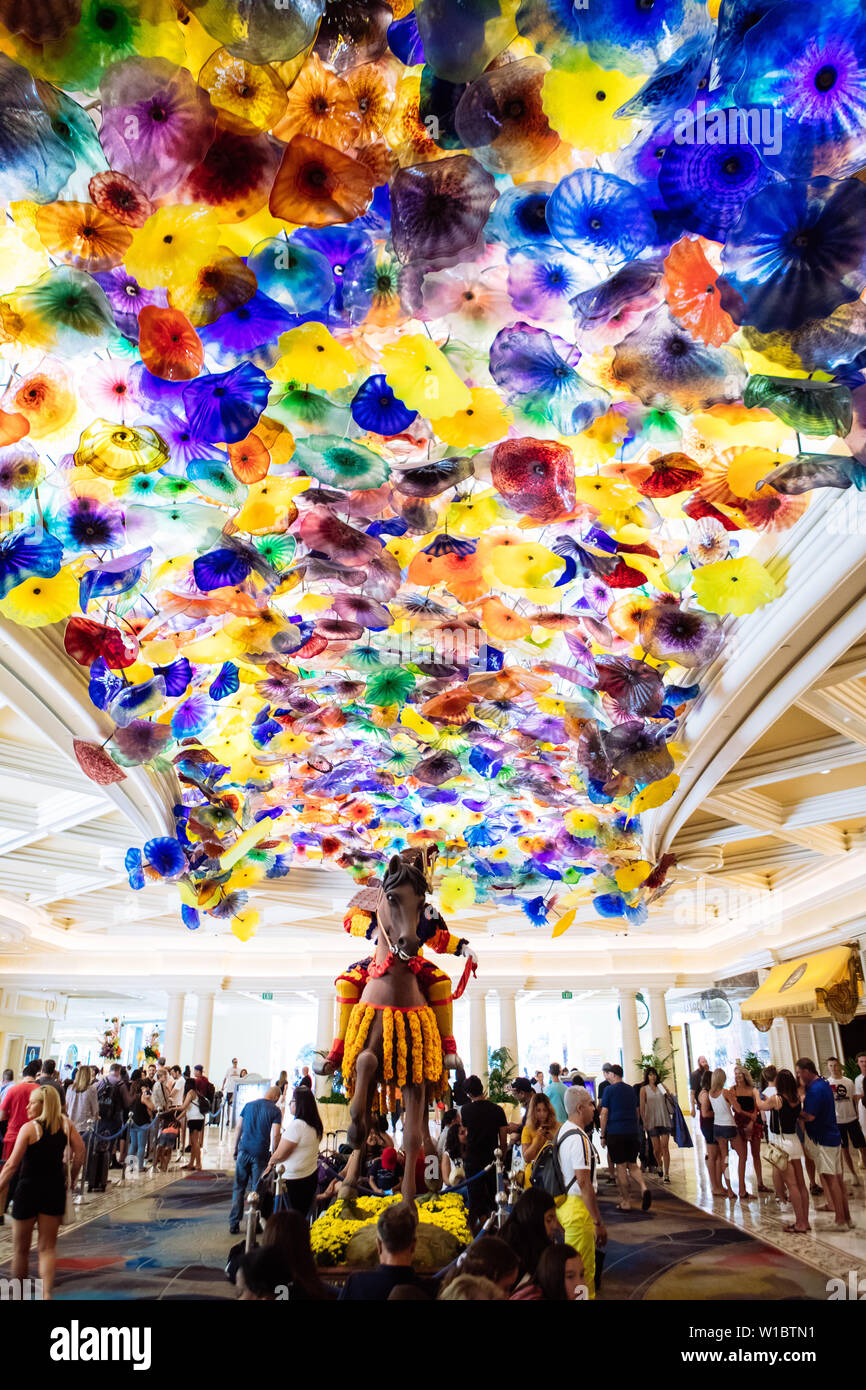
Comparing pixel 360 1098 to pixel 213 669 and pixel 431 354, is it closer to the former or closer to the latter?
pixel 213 669

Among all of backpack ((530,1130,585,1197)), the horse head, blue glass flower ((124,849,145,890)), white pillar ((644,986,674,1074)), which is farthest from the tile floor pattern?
the horse head

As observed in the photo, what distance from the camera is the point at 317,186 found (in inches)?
90.8

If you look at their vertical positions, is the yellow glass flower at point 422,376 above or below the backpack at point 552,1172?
above

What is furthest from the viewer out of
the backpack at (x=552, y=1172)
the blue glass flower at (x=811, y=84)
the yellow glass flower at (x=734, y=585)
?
the backpack at (x=552, y=1172)

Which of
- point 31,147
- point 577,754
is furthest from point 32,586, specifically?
point 577,754

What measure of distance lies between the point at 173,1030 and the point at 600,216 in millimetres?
17379

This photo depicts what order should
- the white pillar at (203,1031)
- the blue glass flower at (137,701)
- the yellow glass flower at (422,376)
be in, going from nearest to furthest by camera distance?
the yellow glass flower at (422,376), the blue glass flower at (137,701), the white pillar at (203,1031)

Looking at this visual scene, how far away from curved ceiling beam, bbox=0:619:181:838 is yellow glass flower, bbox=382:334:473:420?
2376 millimetres

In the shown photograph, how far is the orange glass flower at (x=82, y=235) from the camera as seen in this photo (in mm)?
2387

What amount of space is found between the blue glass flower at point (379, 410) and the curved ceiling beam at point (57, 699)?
2.11 metres

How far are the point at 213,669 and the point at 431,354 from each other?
2917mm

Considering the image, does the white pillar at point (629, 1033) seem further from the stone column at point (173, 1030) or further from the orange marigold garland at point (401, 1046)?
the orange marigold garland at point (401, 1046)

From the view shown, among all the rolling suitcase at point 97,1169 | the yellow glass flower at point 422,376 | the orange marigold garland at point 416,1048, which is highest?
the yellow glass flower at point 422,376

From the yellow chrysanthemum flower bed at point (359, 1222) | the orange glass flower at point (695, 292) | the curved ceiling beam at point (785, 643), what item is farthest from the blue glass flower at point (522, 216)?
the yellow chrysanthemum flower bed at point (359, 1222)
